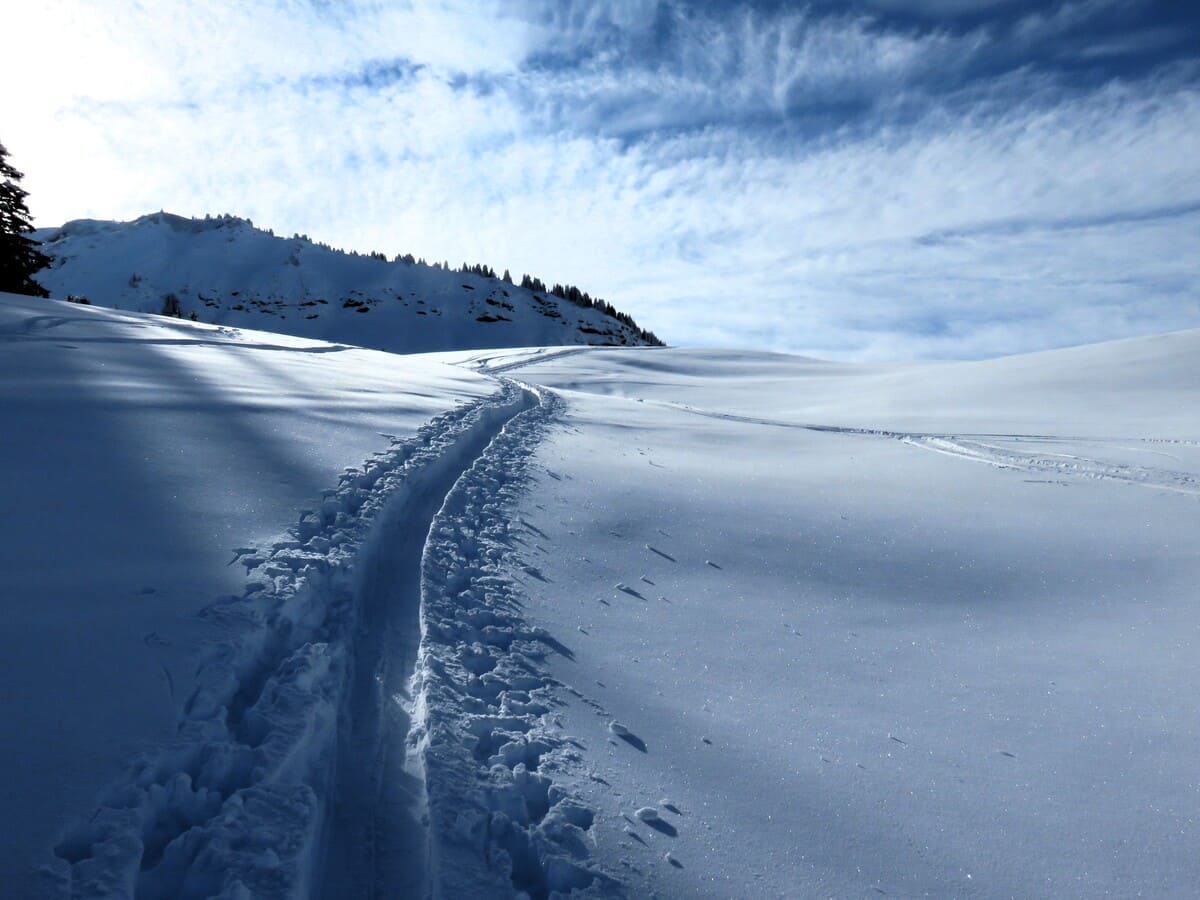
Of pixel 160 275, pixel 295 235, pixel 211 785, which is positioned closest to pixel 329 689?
pixel 211 785

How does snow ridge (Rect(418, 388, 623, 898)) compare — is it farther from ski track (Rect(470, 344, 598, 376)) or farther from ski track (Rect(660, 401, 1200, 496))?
ski track (Rect(470, 344, 598, 376))

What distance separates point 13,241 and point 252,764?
28.7 m

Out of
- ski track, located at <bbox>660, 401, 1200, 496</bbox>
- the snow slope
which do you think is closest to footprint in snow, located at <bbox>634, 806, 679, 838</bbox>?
the snow slope

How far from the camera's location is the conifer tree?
22.2 m

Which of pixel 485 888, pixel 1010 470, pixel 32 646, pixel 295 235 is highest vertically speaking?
pixel 295 235

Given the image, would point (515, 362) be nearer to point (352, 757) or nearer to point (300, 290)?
point (352, 757)

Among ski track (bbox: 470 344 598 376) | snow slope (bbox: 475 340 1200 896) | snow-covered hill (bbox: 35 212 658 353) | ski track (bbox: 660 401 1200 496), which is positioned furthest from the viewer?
snow-covered hill (bbox: 35 212 658 353)

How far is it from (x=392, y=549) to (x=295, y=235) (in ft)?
413

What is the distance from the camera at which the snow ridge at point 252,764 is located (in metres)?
2.53

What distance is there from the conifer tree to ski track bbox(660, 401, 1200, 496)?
25186 millimetres

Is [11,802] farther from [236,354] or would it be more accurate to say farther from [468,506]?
[236,354]

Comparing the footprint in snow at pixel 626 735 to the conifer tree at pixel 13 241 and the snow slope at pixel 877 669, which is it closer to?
the snow slope at pixel 877 669

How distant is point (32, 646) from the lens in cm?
338

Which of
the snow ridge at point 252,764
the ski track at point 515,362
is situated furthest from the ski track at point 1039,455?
the ski track at point 515,362
